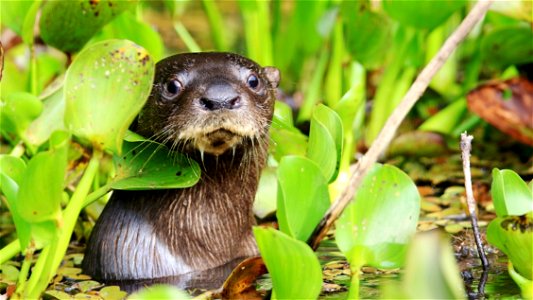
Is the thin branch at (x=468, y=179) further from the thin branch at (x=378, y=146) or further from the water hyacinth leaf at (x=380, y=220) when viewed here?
the water hyacinth leaf at (x=380, y=220)

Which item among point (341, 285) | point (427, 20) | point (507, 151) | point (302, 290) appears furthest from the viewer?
point (507, 151)

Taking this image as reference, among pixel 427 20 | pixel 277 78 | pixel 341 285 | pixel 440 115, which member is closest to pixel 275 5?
pixel 440 115

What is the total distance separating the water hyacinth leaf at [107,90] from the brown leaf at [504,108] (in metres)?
2.23

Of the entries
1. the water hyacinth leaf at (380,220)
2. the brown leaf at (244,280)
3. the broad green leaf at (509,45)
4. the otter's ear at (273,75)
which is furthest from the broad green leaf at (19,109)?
the broad green leaf at (509,45)

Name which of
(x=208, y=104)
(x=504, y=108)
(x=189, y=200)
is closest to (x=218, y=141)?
(x=208, y=104)

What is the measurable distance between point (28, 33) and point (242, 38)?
392 cm

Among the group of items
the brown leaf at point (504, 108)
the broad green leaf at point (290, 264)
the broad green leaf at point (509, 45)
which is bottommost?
the broad green leaf at point (290, 264)

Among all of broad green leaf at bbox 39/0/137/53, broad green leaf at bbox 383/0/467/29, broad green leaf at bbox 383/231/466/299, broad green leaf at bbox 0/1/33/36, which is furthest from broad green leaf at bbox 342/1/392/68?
broad green leaf at bbox 383/231/466/299

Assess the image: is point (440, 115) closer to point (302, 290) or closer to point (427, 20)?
point (427, 20)

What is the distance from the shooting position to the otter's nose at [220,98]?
10.5 ft

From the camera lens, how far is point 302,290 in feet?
8.96

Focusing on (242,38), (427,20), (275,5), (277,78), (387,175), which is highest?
(242,38)

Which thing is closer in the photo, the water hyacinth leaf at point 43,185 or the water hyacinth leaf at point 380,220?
the water hyacinth leaf at point 43,185

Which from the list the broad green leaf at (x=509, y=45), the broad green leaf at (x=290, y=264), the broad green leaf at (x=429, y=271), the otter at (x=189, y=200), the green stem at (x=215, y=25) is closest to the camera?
the broad green leaf at (x=429, y=271)
